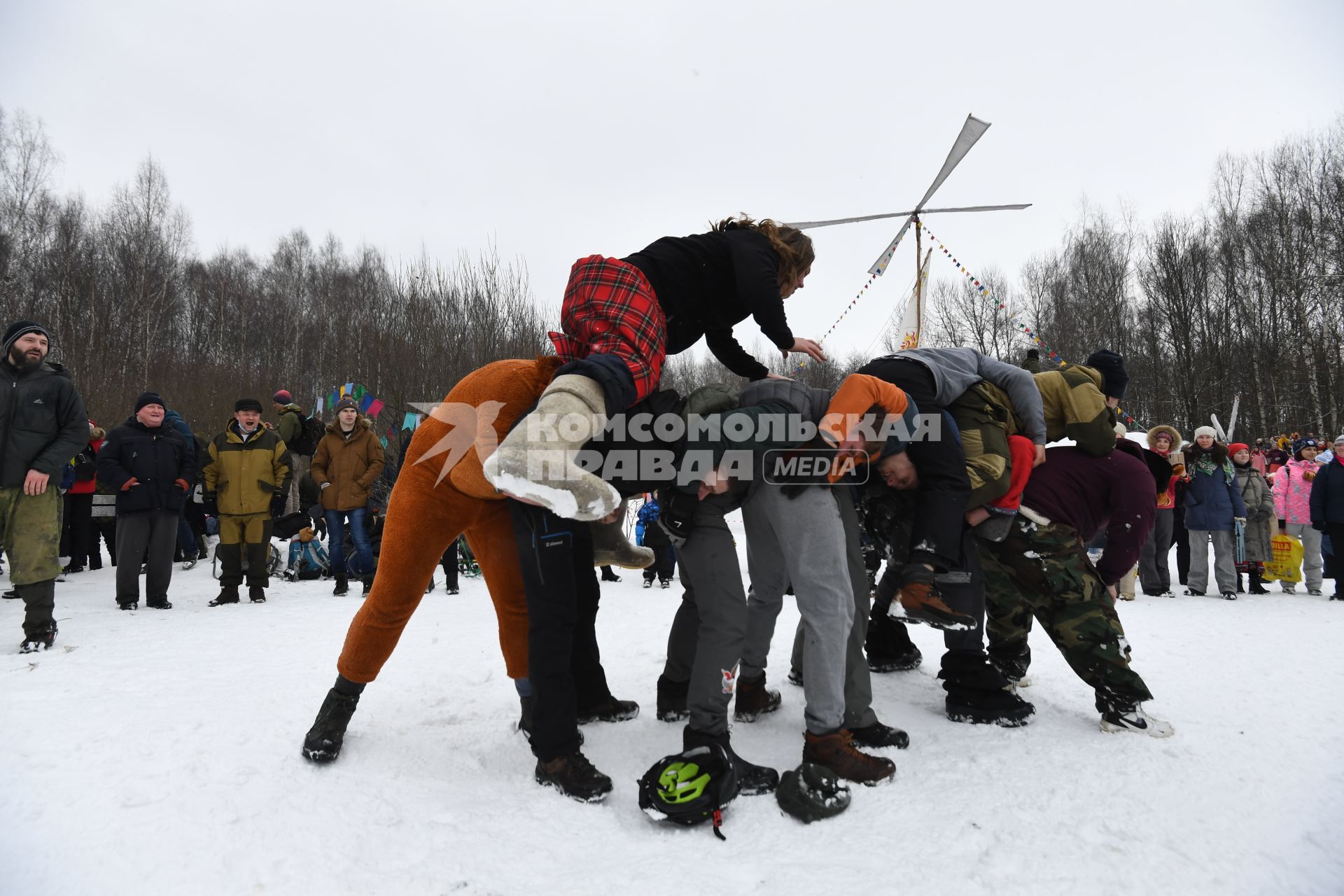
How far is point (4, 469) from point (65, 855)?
11.4 ft

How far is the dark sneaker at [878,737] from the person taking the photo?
8.68 feet

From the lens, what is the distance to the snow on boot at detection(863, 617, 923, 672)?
12.3 ft

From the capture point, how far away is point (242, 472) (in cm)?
660

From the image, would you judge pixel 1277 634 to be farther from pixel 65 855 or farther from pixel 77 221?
pixel 77 221

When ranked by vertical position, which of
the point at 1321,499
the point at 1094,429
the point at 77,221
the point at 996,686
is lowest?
the point at 996,686

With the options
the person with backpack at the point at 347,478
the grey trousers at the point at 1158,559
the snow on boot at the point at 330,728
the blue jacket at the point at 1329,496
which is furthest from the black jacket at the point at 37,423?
the blue jacket at the point at 1329,496

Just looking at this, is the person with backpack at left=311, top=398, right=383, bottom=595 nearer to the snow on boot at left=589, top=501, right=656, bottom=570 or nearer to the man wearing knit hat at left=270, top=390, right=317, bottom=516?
the man wearing knit hat at left=270, top=390, right=317, bottom=516

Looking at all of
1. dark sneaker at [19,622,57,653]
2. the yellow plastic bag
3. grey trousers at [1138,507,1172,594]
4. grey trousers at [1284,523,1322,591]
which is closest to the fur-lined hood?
grey trousers at [1138,507,1172,594]

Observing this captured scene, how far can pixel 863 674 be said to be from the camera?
267 cm

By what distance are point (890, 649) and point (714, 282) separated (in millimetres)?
2411

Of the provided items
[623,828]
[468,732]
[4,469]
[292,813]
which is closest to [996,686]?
[623,828]

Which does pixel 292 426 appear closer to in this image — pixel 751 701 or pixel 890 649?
pixel 751 701

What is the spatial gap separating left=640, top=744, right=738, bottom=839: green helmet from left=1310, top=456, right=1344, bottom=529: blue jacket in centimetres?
938

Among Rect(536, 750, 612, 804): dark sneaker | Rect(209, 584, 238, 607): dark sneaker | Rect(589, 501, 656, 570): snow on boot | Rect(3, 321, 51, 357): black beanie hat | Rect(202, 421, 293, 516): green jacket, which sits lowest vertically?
Rect(209, 584, 238, 607): dark sneaker
